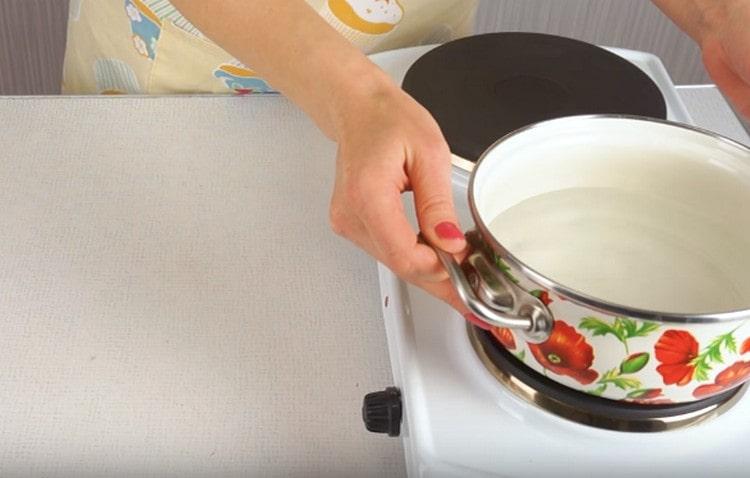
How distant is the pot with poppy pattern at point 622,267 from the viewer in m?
0.47

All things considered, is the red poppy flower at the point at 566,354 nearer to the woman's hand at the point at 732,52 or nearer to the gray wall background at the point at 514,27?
the woman's hand at the point at 732,52

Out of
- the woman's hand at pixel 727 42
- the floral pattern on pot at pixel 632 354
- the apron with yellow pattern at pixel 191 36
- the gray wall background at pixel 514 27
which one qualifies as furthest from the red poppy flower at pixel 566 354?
the gray wall background at pixel 514 27

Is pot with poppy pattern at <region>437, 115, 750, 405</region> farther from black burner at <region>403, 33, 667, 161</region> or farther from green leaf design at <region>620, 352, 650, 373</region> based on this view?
black burner at <region>403, 33, 667, 161</region>

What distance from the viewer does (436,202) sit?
52 cm

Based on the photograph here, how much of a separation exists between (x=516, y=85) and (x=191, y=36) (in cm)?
30

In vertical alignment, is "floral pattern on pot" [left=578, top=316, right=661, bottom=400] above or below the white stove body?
above

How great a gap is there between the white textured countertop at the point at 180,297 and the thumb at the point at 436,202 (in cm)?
15

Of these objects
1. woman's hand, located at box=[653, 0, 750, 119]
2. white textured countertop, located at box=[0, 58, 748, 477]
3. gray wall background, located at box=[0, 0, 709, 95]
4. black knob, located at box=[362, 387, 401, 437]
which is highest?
woman's hand, located at box=[653, 0, 750, 119]

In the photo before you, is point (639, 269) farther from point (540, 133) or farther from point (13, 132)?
point (13, 132)

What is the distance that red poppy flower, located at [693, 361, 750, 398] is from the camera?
50 centimetres

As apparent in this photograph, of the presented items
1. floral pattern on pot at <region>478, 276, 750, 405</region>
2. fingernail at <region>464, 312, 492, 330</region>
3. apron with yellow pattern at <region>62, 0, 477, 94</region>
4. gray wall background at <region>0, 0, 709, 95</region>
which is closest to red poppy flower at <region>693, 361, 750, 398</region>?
floral pattern on pot at <region>478, 276, 750, 405</region>

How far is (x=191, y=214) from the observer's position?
739mm

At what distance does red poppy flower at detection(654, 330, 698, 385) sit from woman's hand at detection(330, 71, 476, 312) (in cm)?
10

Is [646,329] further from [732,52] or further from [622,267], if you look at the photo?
[732,52]
